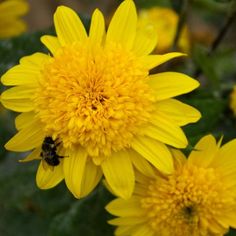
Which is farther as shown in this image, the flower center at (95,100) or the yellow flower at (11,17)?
the yellow flower at (11,17)

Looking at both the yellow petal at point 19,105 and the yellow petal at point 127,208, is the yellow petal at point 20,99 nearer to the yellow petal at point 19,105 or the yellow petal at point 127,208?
the yellow petal at point 19,105

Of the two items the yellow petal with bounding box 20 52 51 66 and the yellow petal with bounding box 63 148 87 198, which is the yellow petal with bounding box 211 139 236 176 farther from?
the yellow petal with bounding box 20 52 51 66

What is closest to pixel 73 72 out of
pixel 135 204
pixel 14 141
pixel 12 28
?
pixel 14 141

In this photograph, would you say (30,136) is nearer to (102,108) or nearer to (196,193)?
(102,108)

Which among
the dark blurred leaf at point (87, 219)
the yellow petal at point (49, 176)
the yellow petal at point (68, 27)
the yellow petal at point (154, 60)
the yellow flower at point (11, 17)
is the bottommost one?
the dark blurred leaf at point (87, 219)

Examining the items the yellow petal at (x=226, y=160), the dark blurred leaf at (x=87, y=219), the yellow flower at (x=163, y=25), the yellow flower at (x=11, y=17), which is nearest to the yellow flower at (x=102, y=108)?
the yellow petal at (x=226, y=160)

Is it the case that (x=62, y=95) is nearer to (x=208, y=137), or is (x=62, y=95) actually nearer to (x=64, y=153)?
(x=64, y=153)

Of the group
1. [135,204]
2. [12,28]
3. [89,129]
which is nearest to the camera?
[89,129]

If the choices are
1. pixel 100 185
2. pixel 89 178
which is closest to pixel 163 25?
pixel 100 185
